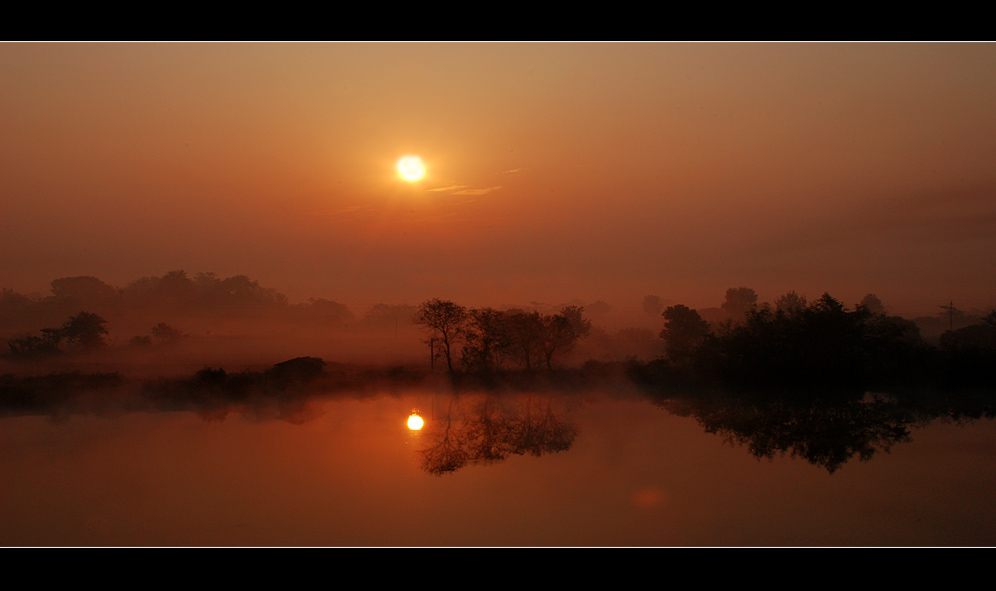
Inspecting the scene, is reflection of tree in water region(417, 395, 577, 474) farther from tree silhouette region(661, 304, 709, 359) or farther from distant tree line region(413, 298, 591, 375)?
tree silhouette region(661, 304, 709, 359)

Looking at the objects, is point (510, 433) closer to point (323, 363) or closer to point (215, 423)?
point (215, 423)

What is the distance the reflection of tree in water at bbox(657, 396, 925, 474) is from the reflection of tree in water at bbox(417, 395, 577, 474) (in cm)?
685

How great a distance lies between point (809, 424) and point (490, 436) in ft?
48.6

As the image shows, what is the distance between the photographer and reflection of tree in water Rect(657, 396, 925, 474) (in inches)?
821

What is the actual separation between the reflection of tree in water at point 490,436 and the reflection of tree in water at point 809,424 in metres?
6.85

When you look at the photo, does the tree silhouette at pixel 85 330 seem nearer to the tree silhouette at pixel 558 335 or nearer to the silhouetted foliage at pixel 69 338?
the silhouetted foliage at pixel 69 338

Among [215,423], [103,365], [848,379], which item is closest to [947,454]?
[848,379]

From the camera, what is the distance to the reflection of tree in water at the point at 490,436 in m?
19.8

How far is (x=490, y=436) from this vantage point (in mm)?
23141

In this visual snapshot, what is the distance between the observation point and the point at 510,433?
23812mm

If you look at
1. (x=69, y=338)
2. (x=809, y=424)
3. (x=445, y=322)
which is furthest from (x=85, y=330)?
(x=809, y=424)

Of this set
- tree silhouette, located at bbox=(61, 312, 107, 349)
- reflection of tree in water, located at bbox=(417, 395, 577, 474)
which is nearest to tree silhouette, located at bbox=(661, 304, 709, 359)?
reflection of tree in water, located at bbox=(417, 395, 577, 474)

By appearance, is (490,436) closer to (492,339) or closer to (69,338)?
(492,339)

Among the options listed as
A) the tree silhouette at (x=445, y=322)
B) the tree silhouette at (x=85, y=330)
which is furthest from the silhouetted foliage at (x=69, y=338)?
the tree silhouette at (x=445, y=322)
